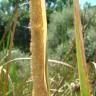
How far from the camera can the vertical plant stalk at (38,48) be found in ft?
0.63

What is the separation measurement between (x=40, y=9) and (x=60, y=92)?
56cm

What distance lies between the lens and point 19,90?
720 mm

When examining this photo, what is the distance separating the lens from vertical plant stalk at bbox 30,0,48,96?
19cm

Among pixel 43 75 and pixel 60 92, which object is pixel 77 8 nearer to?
pixel 43 75

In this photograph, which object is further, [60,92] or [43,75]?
[60,92]

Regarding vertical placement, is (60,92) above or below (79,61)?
below

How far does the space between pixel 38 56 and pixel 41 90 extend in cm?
2

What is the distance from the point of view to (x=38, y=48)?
19 centimetres

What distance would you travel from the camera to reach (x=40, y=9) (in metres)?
0.20

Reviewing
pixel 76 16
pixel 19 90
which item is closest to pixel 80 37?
pixel 76 16

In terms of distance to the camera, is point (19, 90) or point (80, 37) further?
point (19, 90)

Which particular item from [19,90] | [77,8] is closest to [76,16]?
[77,8]

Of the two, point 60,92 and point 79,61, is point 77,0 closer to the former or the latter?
point 79,61

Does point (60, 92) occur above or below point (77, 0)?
below
